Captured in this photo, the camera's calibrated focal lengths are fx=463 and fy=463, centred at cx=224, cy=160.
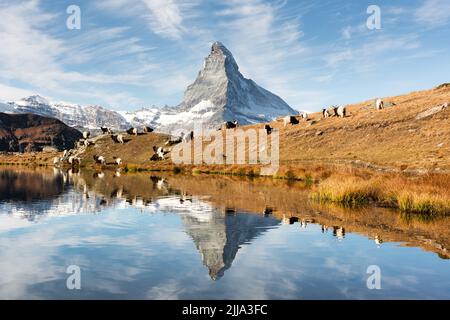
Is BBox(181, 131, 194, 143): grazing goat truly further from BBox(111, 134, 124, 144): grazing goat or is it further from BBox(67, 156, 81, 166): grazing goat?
BBox(67, 156, 81, 166): grazing goat

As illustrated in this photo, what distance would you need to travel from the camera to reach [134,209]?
37.7 metres

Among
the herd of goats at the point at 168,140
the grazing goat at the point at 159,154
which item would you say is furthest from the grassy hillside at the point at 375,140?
the grazing goat at the point at 159,154

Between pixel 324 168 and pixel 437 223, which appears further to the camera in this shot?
pixel 324 168

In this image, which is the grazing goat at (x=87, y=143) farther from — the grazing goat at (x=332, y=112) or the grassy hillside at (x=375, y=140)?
the grazing goat at (x=332, y=112)

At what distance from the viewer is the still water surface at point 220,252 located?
15533 millimetres

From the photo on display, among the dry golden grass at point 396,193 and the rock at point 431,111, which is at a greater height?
the rock at point 431,111

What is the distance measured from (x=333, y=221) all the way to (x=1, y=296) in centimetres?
2092

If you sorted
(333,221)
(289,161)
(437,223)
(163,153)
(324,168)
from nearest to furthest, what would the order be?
(437,223), (333,221), (324,168), (289,161), (163,153)

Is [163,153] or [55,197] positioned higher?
[163,153]

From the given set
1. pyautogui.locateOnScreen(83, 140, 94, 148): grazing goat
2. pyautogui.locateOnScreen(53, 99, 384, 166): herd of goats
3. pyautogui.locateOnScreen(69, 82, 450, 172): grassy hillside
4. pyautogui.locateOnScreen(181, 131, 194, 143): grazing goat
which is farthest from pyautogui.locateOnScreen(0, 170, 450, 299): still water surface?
pyautogui.locateOnScreen(83, 140, 94, 148): grazing goat

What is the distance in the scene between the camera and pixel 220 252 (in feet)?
70.1

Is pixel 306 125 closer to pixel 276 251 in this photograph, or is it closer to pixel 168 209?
pixel 168 209
